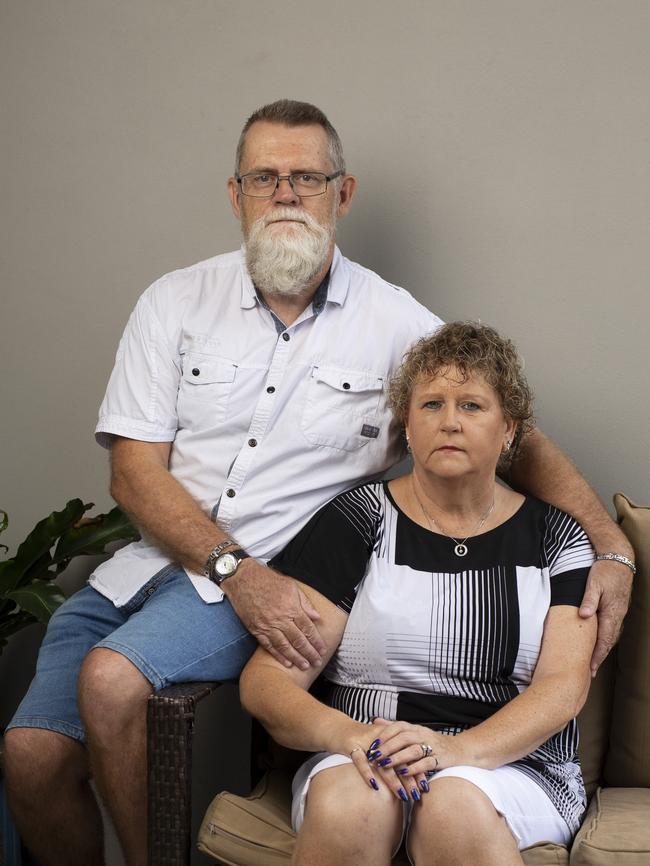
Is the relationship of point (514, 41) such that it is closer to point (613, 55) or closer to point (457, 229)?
point (613, 55)

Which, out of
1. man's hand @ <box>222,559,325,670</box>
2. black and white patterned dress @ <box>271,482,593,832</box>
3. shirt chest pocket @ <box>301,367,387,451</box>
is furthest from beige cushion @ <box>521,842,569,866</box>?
shirt chest pocket @ <box>301,367,387,451</box>

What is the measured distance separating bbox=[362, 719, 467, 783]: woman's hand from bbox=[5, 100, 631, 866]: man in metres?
0.44

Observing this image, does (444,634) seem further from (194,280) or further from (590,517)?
(194,280)

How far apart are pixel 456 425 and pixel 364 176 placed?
1.03m

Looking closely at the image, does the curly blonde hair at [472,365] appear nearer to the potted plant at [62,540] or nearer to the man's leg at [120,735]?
the man's leg at [120,735]

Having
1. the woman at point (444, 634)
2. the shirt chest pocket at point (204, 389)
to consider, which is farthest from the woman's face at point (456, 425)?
the shirt chest pocket at point (204, 389)

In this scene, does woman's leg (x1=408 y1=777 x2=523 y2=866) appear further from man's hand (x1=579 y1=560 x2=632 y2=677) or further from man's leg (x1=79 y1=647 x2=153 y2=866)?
man's leg (x1=79 y1=647 x2=153 y2=866)

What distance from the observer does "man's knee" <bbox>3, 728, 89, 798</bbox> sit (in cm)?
209

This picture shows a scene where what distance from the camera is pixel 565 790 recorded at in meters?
1.86

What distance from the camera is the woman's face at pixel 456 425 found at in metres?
1.96

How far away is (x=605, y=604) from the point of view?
1958 millimetres

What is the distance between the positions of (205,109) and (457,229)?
0.88 m

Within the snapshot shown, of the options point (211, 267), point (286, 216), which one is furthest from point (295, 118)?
point (211, 267)

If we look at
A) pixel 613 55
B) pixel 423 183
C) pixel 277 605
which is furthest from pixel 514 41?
pixel 277 605
